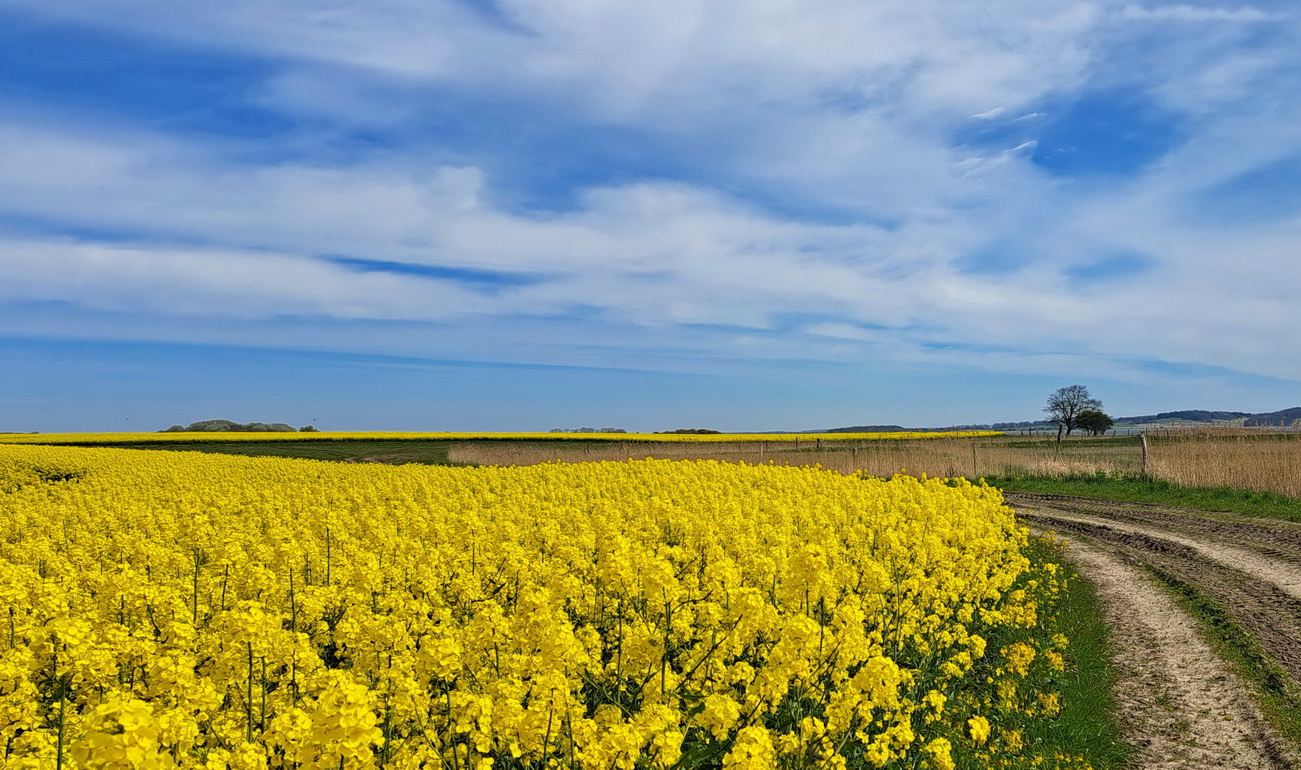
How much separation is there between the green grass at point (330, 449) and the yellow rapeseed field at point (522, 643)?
38.0m

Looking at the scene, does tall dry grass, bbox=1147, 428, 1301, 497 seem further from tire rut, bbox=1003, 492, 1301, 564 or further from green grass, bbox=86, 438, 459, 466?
green grass, bbox=86, 438, 459, 466

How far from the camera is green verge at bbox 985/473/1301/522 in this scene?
21131mm

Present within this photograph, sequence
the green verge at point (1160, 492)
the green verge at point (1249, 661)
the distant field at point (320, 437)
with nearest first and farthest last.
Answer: the green verge at point (1249, 661)
the green verge at point (1160, 492)
the distant field at point (320, 437)

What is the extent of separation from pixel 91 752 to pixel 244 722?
2.28 m

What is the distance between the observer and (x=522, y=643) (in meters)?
5.37

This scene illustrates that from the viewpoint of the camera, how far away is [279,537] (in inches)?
362

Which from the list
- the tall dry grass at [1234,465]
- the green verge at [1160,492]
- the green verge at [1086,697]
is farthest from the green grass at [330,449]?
the green verge at [1086,697]

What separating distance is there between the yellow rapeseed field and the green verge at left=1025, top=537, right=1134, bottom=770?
0.24m

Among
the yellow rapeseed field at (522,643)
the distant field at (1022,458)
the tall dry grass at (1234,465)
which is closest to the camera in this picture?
the yellow rapeseed field at (522,643)

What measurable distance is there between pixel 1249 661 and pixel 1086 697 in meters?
2.80

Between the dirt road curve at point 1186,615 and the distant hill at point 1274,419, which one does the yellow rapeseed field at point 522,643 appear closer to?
the dirt road curve at point 1186,615

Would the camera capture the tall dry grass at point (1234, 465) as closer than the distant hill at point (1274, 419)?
Yes

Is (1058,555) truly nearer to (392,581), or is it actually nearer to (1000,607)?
(1000,607)

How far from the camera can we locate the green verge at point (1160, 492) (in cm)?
2113
